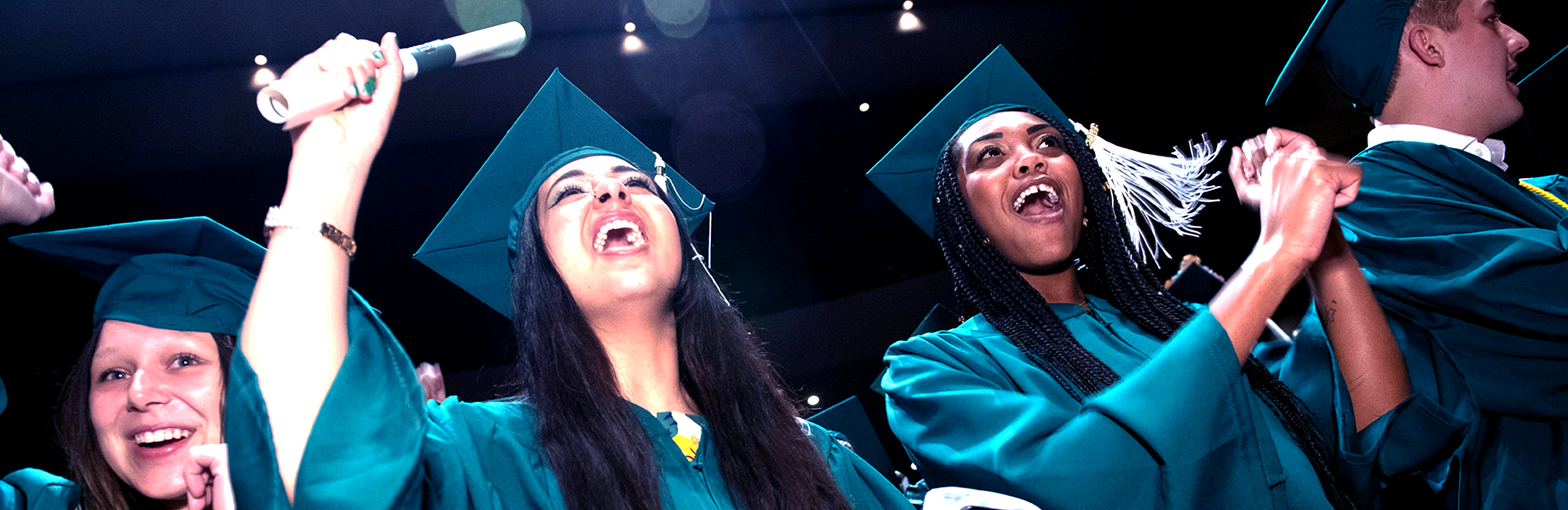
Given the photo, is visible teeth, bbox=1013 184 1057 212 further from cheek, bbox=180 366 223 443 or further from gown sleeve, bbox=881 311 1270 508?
cheek, bbox=180 366 223 443

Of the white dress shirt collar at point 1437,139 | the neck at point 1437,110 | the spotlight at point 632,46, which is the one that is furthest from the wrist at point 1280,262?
the spotlight at point 632,46

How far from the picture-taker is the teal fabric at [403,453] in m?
1.07

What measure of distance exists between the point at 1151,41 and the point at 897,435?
12.4ft

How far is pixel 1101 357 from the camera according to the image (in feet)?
6.44

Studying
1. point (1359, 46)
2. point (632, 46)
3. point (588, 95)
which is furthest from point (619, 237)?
point (588, 95)

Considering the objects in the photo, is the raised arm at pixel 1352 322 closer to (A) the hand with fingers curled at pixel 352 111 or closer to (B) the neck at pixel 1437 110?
(B) the neck at pixel 1437 110

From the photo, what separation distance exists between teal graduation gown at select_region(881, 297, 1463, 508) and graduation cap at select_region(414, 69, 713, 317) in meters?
0.74

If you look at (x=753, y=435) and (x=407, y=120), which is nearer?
(x=753, y=435)

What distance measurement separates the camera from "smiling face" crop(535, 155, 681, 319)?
178 cm

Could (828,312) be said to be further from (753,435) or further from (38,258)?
(753,435)

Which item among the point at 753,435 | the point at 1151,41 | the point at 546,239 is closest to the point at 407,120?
the point at 546,239

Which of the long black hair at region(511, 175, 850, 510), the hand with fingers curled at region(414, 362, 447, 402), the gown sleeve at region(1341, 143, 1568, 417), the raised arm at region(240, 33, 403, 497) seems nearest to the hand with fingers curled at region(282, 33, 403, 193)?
the raised arm at region(240, 33, 403, 497)

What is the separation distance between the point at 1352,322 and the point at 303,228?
1903mm

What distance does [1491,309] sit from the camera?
1.83 m
